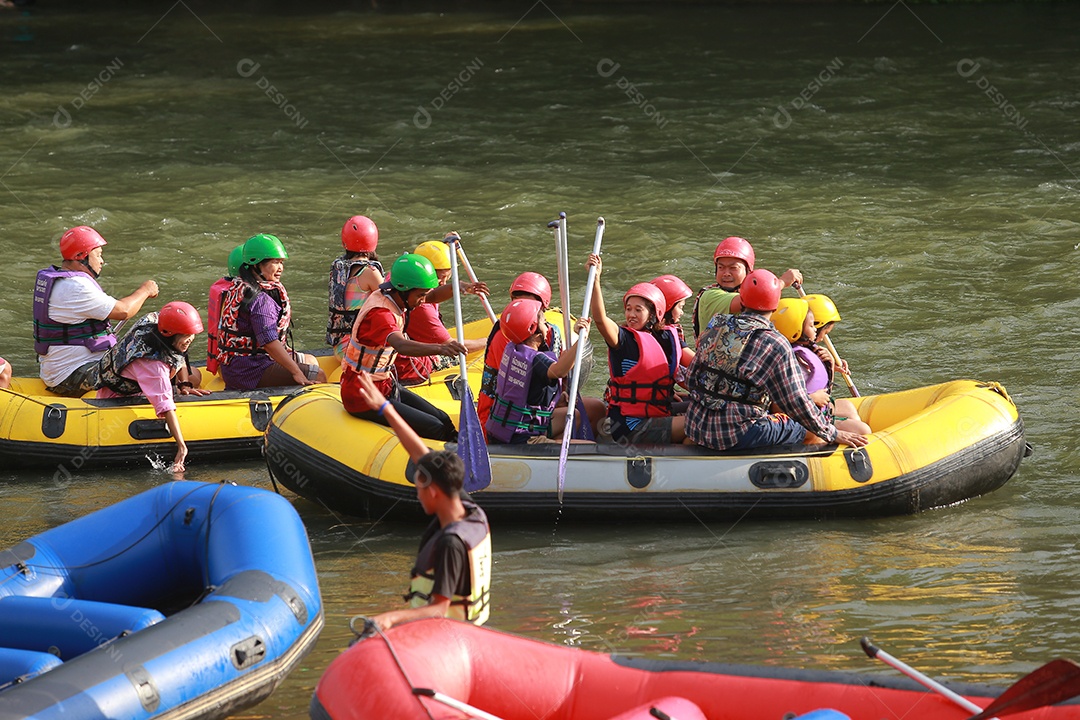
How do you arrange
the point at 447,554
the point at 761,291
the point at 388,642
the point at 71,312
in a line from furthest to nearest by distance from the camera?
the point at 71,312 → the point at 761,291 → the point at 447,554 → the point at 388,642

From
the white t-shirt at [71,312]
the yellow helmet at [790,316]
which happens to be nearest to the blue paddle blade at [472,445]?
the yellow helmet at [790,316]

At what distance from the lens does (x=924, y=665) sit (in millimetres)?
5277

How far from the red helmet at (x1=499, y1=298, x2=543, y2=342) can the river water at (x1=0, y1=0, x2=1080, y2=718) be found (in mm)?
983

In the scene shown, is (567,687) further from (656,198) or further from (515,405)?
(656,198)

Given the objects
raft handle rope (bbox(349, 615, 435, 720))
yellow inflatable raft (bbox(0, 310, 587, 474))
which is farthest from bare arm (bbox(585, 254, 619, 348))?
raft handle rope (bbox(349, 615, 435, 720))

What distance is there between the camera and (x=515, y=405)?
7098 millimetres

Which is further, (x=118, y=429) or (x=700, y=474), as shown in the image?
(x=118, y=429)

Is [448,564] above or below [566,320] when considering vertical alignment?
below

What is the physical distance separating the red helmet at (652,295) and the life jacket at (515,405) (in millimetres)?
540

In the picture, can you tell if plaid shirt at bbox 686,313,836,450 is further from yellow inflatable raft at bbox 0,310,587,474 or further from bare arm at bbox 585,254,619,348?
yellow inflatable raft at bbox 0,310,587,474

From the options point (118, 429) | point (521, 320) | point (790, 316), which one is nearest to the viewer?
point (521, 320)

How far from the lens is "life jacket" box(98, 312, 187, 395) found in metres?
7.75

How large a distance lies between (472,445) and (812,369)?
5.96 feet

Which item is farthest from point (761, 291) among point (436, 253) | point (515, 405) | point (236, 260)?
point (236, 260)
